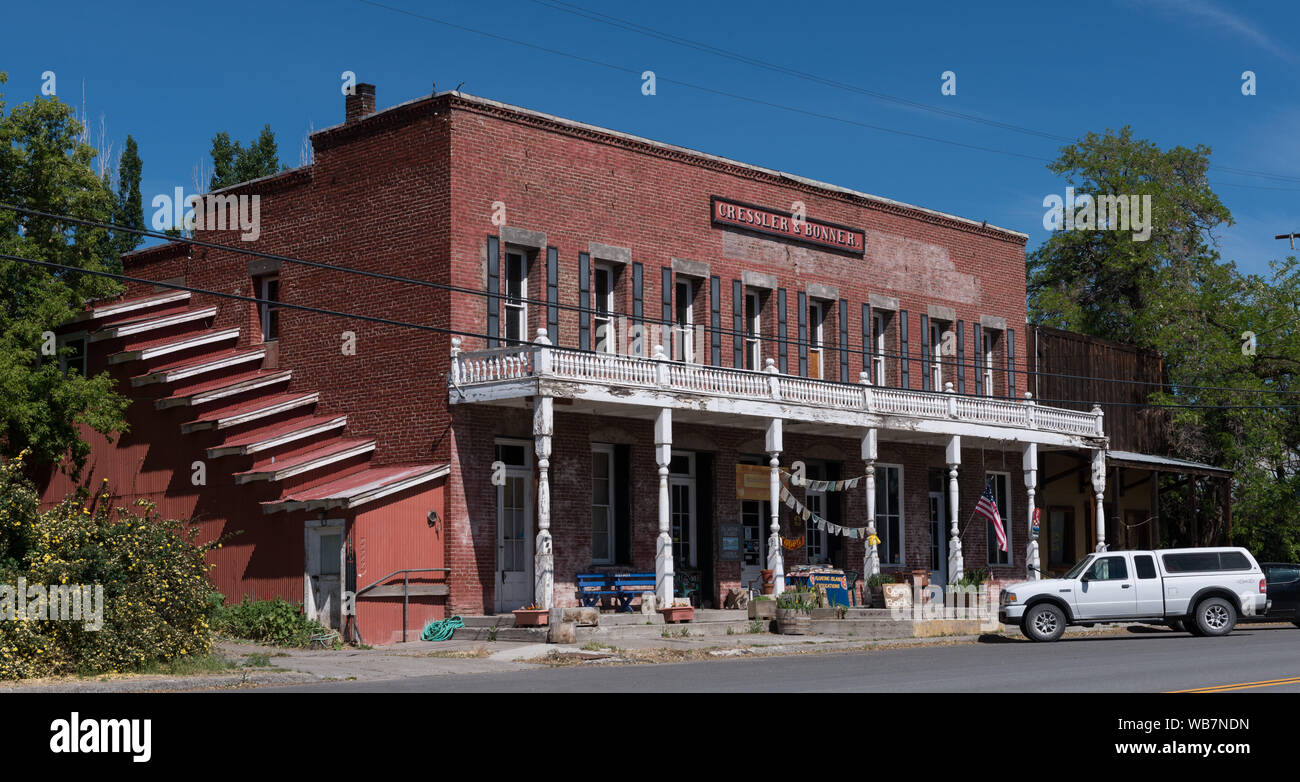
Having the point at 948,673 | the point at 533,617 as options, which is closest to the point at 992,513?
the point at 533,617

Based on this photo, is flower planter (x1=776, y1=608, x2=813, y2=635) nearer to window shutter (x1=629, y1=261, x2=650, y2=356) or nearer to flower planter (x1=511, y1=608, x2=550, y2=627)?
flower planter (x1=511, y1=608, x2=550, y2=627)

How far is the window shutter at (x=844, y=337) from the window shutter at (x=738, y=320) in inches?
138

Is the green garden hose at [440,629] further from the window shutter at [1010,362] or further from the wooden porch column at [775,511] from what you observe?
the window shutter at [1010,362]

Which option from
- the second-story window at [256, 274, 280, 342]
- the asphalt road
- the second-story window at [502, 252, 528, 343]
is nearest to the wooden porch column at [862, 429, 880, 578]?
the asphalt road

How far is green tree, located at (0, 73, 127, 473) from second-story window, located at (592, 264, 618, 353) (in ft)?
34.4

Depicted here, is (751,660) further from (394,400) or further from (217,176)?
(217,176)

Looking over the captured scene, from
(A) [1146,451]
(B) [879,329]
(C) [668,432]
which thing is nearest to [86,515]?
(C) [668,432]

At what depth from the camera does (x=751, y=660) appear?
2303cm

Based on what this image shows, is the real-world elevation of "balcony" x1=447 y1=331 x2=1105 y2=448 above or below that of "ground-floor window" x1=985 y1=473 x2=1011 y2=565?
above

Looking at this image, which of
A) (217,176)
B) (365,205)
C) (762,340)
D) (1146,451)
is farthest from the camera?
(217,176)

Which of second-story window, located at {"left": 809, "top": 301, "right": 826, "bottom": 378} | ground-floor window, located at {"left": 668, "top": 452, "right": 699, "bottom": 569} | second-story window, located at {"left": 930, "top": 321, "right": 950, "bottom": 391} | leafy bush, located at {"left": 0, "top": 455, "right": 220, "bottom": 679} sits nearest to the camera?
leafy bush, located at {"left": 0, "top": 455, "right": 220, "bottom": 679}

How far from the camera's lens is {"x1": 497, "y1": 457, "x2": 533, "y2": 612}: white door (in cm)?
2948

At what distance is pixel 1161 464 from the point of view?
42.0 m

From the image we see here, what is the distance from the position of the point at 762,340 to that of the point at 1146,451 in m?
17.8
